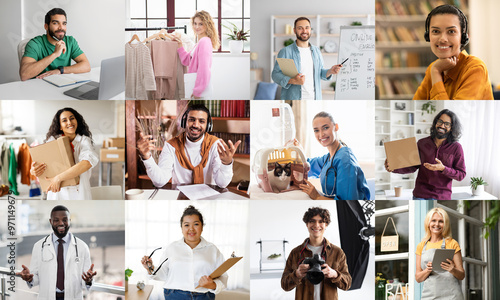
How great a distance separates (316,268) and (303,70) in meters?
1.09

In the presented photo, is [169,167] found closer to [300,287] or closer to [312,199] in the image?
[312,199]

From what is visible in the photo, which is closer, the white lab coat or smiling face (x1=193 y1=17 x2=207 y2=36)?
smiling face (x1=193 y1=17 x2=207 y2=36)

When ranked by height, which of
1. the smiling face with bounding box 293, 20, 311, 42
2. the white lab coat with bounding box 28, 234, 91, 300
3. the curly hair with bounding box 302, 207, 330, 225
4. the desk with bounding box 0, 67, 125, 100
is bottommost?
the white lab coat with bounding box 28, 234, 91, 300

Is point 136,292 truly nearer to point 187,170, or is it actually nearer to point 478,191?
point 187,170

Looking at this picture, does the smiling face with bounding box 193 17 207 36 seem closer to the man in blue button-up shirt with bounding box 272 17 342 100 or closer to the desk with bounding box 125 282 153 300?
the man in blue button-up shirt with bounding box 272 17 342 100

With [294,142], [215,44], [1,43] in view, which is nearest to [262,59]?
[215,44]

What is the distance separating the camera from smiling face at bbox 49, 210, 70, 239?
298cm

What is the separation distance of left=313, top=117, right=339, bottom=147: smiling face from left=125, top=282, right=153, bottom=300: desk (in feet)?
4.14

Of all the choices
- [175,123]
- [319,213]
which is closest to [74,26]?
[175,123]

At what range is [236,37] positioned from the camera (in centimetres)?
286

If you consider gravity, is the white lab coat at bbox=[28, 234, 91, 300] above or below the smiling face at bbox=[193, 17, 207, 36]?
below

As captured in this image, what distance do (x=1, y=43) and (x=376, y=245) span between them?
7.65 feet

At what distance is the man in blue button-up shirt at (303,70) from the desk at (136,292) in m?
1.30

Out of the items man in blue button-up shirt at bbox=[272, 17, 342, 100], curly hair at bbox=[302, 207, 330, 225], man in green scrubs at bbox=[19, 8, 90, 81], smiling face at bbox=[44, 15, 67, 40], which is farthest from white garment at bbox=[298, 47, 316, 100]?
smiling face at bbox=[44, 15, 67, 40]
